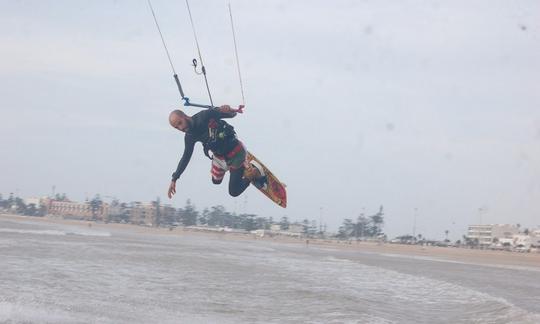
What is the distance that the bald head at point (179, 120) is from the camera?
7.32 metres

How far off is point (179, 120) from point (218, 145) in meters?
0.61

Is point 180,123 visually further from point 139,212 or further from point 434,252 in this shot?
point 434,252

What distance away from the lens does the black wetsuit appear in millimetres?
7570

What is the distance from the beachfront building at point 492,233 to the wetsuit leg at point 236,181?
119 metres

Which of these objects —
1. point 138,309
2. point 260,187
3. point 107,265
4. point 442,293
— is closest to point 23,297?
point 138,309

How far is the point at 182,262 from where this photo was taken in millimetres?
26609

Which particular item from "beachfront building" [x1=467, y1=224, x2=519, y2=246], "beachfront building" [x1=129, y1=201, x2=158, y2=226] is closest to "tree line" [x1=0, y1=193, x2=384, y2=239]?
"beachfront building" [x1=129, y1=201, x2=158, y2=226]

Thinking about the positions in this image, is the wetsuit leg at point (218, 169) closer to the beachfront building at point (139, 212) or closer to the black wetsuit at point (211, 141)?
the black wetsuit at point (211, 141)

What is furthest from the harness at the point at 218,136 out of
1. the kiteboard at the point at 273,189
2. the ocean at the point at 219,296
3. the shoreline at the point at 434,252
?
the shoreline at the point at 434,252

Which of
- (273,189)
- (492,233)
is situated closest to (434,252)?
(492,233)

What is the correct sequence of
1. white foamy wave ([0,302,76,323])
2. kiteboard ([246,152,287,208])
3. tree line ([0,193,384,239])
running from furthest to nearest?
tree line ([0,193,384,239]) → white foamy wave ([0,302,76,323]) → kiteboard ([246,152,287,208])

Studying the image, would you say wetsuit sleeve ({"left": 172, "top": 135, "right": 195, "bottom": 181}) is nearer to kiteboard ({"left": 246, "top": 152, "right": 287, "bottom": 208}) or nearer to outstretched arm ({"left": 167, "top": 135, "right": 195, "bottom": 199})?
outstretched arm ({"left": 167, "top": 135, "right": 195, "bottom": 199})

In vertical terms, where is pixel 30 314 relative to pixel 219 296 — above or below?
below

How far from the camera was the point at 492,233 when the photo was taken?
126 m
